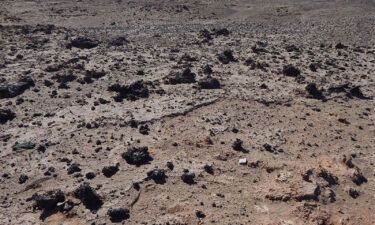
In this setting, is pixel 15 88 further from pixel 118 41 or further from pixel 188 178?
pixel 188 178

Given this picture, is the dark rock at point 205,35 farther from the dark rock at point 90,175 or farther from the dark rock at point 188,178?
the dark rock at point 90,175

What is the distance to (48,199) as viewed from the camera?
33.6 feet

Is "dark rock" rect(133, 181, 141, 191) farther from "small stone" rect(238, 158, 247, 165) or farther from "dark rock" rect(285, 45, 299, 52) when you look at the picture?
"dark rock" rect(285, 45, 299, 52)

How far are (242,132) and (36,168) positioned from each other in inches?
242

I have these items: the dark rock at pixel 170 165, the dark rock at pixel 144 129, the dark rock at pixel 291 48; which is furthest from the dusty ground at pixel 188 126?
the dark rock at pixel 291 48

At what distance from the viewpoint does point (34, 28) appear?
87.2 feet

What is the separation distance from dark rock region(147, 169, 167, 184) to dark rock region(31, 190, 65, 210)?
223cm

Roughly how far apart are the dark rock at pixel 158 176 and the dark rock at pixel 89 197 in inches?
59.3

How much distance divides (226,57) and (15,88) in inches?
369

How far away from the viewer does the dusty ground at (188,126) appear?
10.5 metres

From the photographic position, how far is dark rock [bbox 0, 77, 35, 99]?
1628 centimetres

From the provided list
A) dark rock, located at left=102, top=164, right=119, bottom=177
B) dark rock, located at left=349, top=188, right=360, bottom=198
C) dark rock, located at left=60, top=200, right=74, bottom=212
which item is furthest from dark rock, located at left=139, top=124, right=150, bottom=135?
dark rock, located at left=349, top=188, right=360, bottom=198

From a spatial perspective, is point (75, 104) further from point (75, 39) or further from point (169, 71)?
point (75, 39)

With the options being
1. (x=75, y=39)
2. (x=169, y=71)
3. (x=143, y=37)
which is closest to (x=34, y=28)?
(x=75, y=39)
